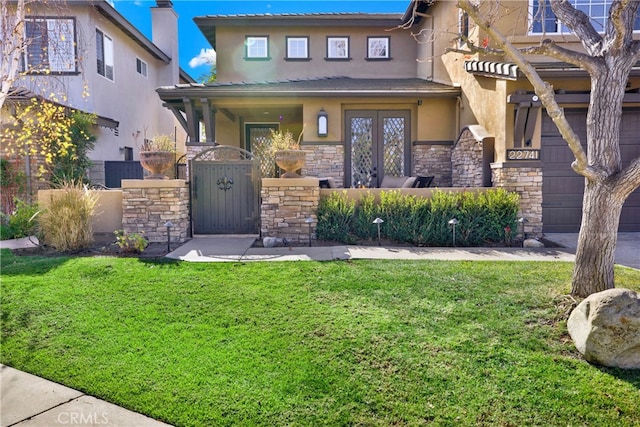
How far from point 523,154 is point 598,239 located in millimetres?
4631

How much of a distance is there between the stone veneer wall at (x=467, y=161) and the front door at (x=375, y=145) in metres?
1.37

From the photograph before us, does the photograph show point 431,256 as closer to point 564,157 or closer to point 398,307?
point 398,307

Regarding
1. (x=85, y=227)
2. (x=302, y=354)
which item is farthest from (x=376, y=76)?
(x=302, y=354)

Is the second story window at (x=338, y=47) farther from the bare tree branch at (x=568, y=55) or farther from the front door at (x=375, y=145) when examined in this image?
the bare tree branch at (x=568, y=55)

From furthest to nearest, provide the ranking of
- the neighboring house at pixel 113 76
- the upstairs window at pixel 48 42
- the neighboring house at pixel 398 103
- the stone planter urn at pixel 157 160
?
1. the neighboring house at pixel 113 76
2. the neighboring house at pixel 398 103
3. the stone planter urn at pixel 157 160
4. the upstairs window at pixel 48 42

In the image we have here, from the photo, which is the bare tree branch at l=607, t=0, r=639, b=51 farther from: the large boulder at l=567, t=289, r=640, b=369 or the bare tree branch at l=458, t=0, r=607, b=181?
the large boulder at l=567, t=289, r=640, b=369

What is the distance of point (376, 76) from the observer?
1451 centimetres

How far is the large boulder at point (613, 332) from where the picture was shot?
11.5ft

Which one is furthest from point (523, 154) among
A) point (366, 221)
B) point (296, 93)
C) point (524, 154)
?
point (296, 93)

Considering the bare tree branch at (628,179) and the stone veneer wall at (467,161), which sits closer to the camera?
the bare tree branch at (628,179)

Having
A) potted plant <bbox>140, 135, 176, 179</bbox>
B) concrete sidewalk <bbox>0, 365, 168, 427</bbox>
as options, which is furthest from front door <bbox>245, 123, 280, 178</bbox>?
concrete sidewalk <bbox>0, 365, 168, 427</bbox>

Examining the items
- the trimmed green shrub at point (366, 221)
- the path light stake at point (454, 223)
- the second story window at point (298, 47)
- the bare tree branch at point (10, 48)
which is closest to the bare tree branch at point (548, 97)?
the path light stake at point (454, 223)

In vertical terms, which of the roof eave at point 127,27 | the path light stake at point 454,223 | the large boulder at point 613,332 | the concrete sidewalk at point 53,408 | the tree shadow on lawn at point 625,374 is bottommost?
the concrete sidewalk at point 53,408

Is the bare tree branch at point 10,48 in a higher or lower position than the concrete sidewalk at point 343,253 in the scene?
higher
